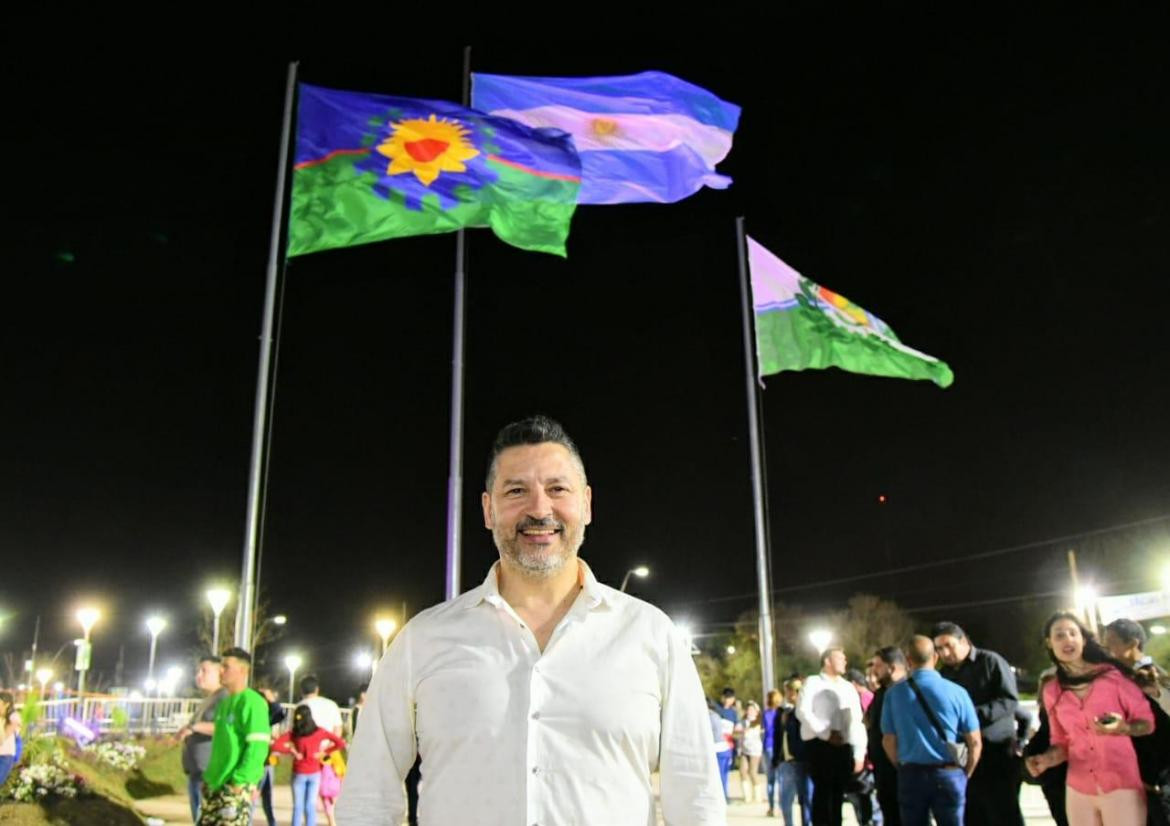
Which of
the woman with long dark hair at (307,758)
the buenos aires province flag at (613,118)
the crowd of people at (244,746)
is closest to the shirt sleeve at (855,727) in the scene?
the crowd of people at (244,746)

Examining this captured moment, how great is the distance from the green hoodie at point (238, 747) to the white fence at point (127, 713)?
10804 millimetres

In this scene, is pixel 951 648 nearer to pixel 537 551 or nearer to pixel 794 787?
pixel 794 787

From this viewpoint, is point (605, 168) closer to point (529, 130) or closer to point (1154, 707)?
point (529, 130)

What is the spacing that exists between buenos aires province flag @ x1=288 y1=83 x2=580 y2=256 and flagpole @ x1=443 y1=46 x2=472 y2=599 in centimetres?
104

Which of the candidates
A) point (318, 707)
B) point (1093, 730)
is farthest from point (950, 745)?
point (318, 707)

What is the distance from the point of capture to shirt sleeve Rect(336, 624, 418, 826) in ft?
9.25

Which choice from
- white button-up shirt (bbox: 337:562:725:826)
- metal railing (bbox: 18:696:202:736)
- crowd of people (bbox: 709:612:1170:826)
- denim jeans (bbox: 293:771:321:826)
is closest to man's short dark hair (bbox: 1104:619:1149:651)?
crowd of people (bbox: 709:612:1170:826)

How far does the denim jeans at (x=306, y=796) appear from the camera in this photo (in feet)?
37.8

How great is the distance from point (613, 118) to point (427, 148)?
10.3 feet

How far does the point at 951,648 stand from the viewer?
355 inches

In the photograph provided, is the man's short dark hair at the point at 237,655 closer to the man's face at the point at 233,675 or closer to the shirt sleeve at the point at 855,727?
the man's face at the point at 233,675

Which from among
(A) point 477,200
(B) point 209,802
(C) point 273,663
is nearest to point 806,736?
(B) point 209,802

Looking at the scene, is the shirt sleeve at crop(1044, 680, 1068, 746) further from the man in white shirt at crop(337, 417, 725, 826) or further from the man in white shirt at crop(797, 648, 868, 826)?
the man in white shirt at crop(337, 417, 725, 826)

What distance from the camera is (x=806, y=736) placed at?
11.1m
